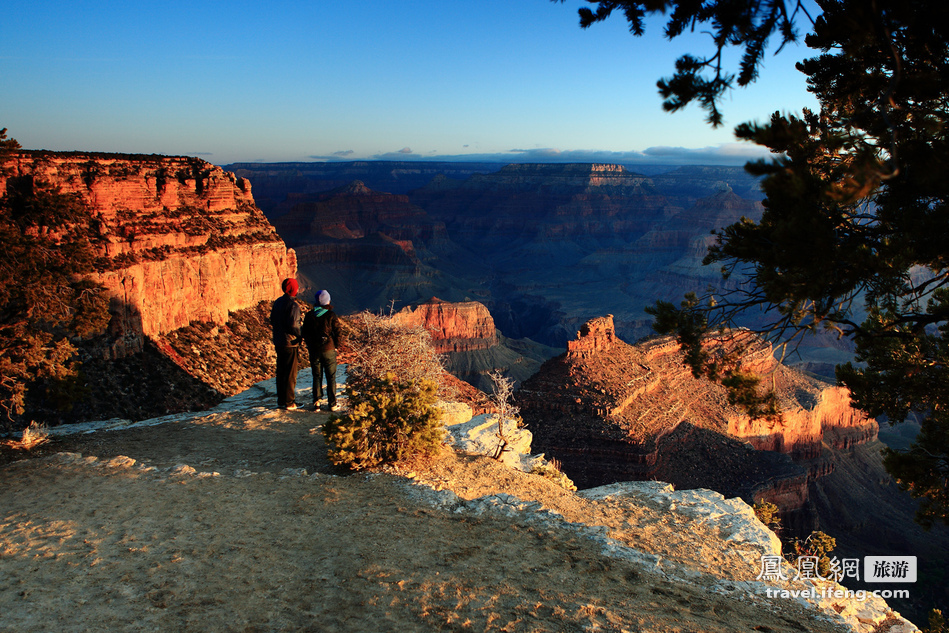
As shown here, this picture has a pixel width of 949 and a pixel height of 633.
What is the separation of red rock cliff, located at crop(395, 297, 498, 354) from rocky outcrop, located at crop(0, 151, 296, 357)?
32.1 meters

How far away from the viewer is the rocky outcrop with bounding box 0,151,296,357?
22.4 meters

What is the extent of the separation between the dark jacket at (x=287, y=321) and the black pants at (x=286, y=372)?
0.54 ft

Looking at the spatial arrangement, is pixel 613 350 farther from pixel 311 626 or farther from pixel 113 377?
pixel 311 626

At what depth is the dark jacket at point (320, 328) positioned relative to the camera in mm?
10031

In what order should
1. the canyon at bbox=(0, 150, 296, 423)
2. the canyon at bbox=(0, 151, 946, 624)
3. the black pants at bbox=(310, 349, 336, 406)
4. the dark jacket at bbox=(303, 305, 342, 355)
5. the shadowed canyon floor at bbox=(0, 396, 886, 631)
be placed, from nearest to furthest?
the shadowed canyon floor at bbox=(0, 396, 886, 631), the dark jacket at bbox=(303, 305, 342, 355), the black pants at bbox=(310, 349, 336, 406), the canyon at bbox=(0, 150, 296, 423), the canyon at bbox=(0, 151, 946, 624)

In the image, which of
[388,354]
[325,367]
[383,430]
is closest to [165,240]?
[388,354]

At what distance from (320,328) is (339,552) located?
492cm

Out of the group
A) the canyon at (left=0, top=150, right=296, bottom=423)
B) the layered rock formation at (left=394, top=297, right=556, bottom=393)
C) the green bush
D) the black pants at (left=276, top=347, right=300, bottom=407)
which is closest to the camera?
the green bush

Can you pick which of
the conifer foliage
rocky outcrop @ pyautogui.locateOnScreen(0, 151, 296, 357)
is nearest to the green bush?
the conifer foliage

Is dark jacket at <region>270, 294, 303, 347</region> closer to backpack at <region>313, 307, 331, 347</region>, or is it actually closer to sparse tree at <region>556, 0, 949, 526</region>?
backpack at <region>313, 307, 331, 347</region>

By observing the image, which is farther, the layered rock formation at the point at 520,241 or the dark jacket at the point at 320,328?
the layered rock formation at the point at 520,241

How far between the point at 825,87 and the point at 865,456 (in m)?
44.0

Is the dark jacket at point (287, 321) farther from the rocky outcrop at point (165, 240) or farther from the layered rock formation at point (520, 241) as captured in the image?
the layered rock formation at point (520, 241)

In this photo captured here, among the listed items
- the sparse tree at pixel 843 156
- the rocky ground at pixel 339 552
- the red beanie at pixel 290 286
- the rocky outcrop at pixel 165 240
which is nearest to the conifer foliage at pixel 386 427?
the rocky ground at pixel 339 552
